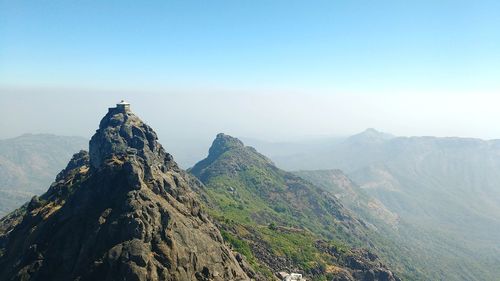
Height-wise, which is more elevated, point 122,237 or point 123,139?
point 123,139

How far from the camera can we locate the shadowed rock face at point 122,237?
77062mm

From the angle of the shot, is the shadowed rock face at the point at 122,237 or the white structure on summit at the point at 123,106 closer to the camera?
the shadowed rock face at the point at 122,237

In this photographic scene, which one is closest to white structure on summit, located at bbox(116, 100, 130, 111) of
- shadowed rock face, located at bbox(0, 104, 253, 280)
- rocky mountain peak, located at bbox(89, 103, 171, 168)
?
rocky mountain peak, located at bbox(89, 103, 171, 168)

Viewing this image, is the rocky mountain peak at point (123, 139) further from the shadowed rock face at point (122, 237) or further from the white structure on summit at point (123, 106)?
the shadowed rock face at point (122, 237)

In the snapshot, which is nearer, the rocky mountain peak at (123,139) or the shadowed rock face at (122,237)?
the shadowed rock face at (122,237)

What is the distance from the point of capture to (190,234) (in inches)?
3514

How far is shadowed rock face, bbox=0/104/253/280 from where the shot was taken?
7706cm

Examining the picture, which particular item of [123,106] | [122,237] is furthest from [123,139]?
[122,237]

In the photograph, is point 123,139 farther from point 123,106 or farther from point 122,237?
point 122,237

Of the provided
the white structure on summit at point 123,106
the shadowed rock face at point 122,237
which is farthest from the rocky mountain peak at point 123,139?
the shadowed rock face at point 122,237

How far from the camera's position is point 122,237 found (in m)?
79.7

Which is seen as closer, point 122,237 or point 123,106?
point 122,237

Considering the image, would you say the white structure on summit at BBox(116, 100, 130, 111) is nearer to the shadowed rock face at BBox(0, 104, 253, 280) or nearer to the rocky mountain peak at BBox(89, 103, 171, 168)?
the rocky mountain peak at BBox(89, 103, 171, 168)

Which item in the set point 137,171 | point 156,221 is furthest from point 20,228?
point 156,221
